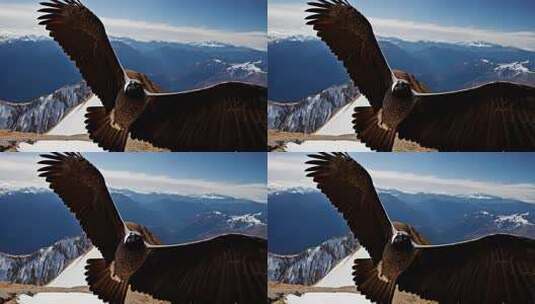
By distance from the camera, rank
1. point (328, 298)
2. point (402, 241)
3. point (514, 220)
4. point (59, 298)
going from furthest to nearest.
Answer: point (59, 298) < point (328, 298) < point (402, 241) < point (514, 220)

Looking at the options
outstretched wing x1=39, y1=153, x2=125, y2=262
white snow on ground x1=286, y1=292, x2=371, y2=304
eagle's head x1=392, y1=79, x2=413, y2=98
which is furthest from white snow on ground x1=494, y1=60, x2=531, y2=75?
outstretched wing x1=39, y1=153, x2=125, y2=262

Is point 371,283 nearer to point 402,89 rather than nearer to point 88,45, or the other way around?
point 402,89

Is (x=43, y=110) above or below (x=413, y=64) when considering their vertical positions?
below

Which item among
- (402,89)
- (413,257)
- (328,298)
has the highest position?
(402,89)

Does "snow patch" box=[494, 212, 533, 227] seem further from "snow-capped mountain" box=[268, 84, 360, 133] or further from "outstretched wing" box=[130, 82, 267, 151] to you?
"outstretched wing" box=[130, 82, 267, 151]

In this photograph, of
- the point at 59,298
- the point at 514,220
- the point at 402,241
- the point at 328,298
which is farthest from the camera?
the point at 59,298

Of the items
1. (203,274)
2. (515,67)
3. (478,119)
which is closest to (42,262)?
(203,274)
